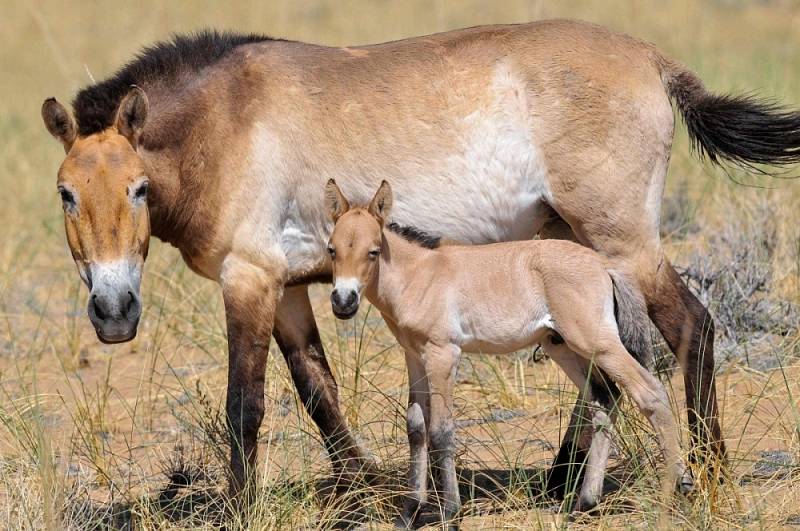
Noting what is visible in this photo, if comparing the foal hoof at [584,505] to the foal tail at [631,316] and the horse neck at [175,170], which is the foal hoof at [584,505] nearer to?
the foal tail at [631,316]

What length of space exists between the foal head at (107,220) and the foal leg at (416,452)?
1.18 m

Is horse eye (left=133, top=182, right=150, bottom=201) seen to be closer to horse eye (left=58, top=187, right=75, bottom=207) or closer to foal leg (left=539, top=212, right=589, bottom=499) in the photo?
horse eye (left=58, top=187, right=75, bottom=207)

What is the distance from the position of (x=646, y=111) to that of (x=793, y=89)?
17.8 feet

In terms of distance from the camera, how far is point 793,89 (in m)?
9.75

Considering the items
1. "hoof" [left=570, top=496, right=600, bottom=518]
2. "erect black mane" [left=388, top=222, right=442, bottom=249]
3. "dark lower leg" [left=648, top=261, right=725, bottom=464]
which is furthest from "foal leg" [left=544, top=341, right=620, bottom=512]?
"erect black mane" [left=388, top=222, right=442, bottom=249]

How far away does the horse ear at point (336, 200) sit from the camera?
452cm

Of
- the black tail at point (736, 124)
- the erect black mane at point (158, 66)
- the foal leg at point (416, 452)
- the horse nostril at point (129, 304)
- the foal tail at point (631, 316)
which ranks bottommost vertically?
the foal leg at point (416, 452)

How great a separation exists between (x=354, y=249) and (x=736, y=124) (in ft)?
6.37

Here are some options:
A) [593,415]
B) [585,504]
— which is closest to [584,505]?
[585,504]

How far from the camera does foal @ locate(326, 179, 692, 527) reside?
4.36 metres

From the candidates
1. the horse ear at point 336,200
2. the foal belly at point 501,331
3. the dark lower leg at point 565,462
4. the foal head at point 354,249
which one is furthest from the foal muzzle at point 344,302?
the dark lower leg at point 565,462

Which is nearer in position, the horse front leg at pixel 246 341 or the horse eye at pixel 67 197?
the horse eye at pixel 67 197

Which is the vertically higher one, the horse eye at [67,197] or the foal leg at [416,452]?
the horse eye at [67,197]

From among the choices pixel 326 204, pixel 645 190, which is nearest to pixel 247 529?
pixel 326 204
